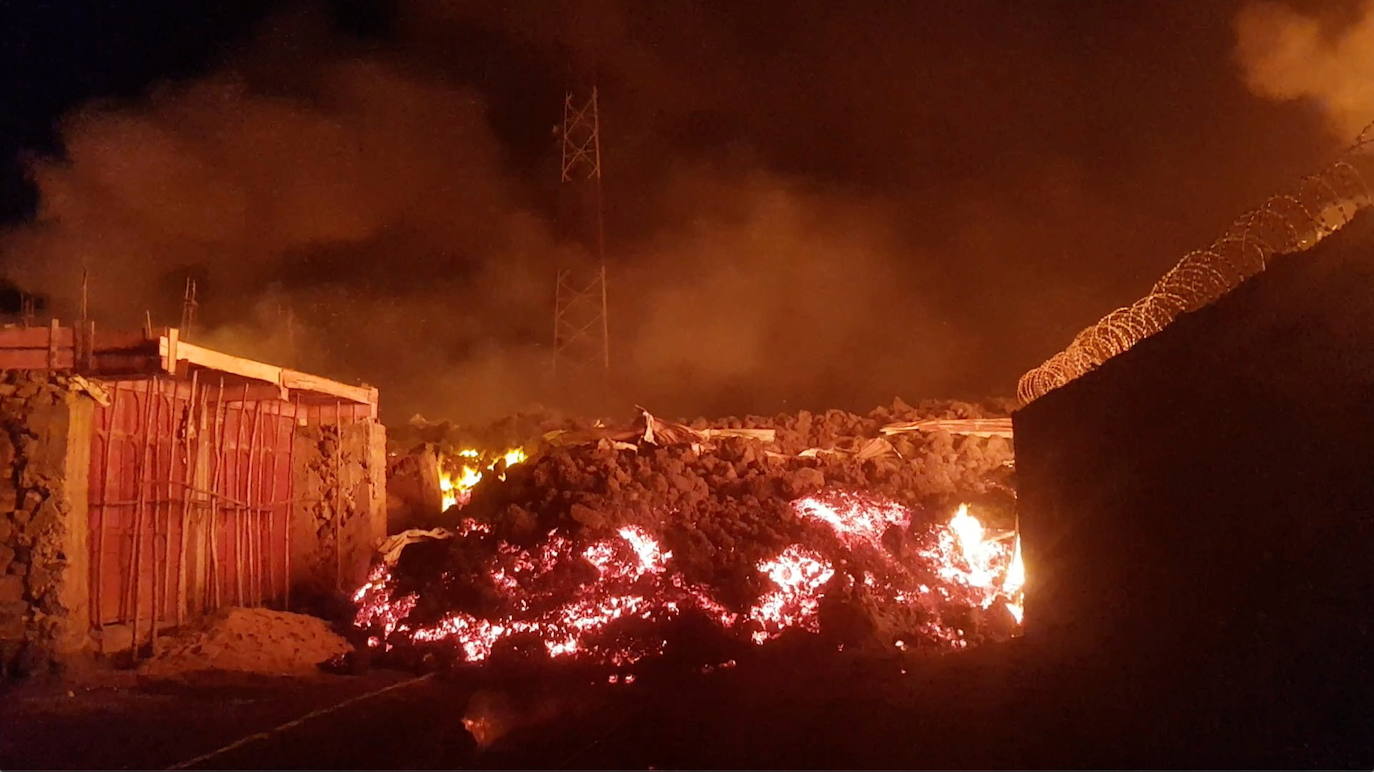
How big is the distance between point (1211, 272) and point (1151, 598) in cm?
220

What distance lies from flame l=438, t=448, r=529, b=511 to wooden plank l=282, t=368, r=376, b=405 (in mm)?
2420

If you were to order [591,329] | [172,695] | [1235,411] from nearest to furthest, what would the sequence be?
1. [1235,411]
2. [172,695]
3. [591,329]

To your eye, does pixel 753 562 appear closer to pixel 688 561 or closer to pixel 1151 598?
pixel 688 561

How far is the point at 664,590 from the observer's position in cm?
1112

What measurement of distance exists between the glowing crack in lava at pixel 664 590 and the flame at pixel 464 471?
8.99ft

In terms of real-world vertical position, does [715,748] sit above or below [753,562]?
below

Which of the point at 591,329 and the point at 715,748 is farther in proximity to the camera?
the point at 591,329

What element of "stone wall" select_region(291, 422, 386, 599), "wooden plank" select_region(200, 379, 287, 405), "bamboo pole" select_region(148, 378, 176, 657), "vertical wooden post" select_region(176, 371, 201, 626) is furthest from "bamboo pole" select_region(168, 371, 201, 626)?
"stone wall" select_region(291, 422, 386, 599)

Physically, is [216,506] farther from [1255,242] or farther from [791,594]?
[1255,242]

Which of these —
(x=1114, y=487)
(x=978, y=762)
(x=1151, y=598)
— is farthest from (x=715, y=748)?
(x=1114, y=487)

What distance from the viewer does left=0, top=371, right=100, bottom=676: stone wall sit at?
826 centimetres

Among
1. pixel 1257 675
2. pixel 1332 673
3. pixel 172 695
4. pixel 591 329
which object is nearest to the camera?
pixel 1332 673

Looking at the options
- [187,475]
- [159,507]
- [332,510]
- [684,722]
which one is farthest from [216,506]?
[684,722]

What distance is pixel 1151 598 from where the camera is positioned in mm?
6145
